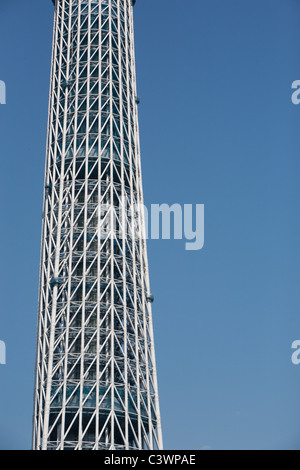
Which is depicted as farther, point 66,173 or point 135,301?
point 66,173

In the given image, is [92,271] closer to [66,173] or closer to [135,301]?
[135,301]

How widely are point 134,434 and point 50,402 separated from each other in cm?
1135

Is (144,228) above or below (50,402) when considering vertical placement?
above

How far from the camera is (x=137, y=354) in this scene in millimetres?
115312

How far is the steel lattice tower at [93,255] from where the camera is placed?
109m

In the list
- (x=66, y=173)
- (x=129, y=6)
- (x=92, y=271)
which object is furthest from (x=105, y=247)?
(x=129, y=6)

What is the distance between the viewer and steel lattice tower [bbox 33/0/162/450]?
108812 millimetres

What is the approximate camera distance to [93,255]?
11931 cm

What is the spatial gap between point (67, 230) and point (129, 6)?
46.0m
